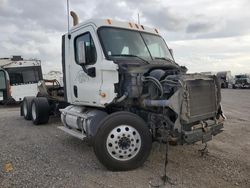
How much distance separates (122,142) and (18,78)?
1556 cm

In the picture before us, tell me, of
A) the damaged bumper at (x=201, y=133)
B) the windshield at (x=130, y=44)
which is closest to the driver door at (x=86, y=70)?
the windshield at (x=130, y=44)

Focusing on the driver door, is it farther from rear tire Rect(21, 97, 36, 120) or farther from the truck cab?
the truck cab

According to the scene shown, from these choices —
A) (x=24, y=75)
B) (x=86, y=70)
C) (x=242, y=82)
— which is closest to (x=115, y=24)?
(x=86, y=70)

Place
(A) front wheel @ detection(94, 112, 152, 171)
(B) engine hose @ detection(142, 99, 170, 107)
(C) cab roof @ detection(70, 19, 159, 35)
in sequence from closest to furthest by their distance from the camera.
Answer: (A) front wheel @ detection(94, 112, 152, 171) < (B) engine hose @ detection(142, 99, 170, 107) < (C) cab roof @ detection(70, 19, 159, 35)

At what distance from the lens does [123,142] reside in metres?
5.57

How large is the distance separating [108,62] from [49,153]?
2.37 meters

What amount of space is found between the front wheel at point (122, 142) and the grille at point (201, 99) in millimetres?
859

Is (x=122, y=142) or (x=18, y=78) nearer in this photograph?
(x=122, y=142)

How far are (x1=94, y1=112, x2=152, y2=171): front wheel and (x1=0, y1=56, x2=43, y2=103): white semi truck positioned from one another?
14.8 meters

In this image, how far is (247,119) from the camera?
A: 1177 centimetres

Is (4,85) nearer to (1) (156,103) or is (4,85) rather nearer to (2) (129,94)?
(2) (129,94)

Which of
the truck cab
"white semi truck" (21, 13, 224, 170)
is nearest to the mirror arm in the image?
"white semi truck" (21, 13, 224, 170)

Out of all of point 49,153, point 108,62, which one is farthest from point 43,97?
point 108,62

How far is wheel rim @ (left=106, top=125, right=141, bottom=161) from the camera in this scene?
5543 mm
